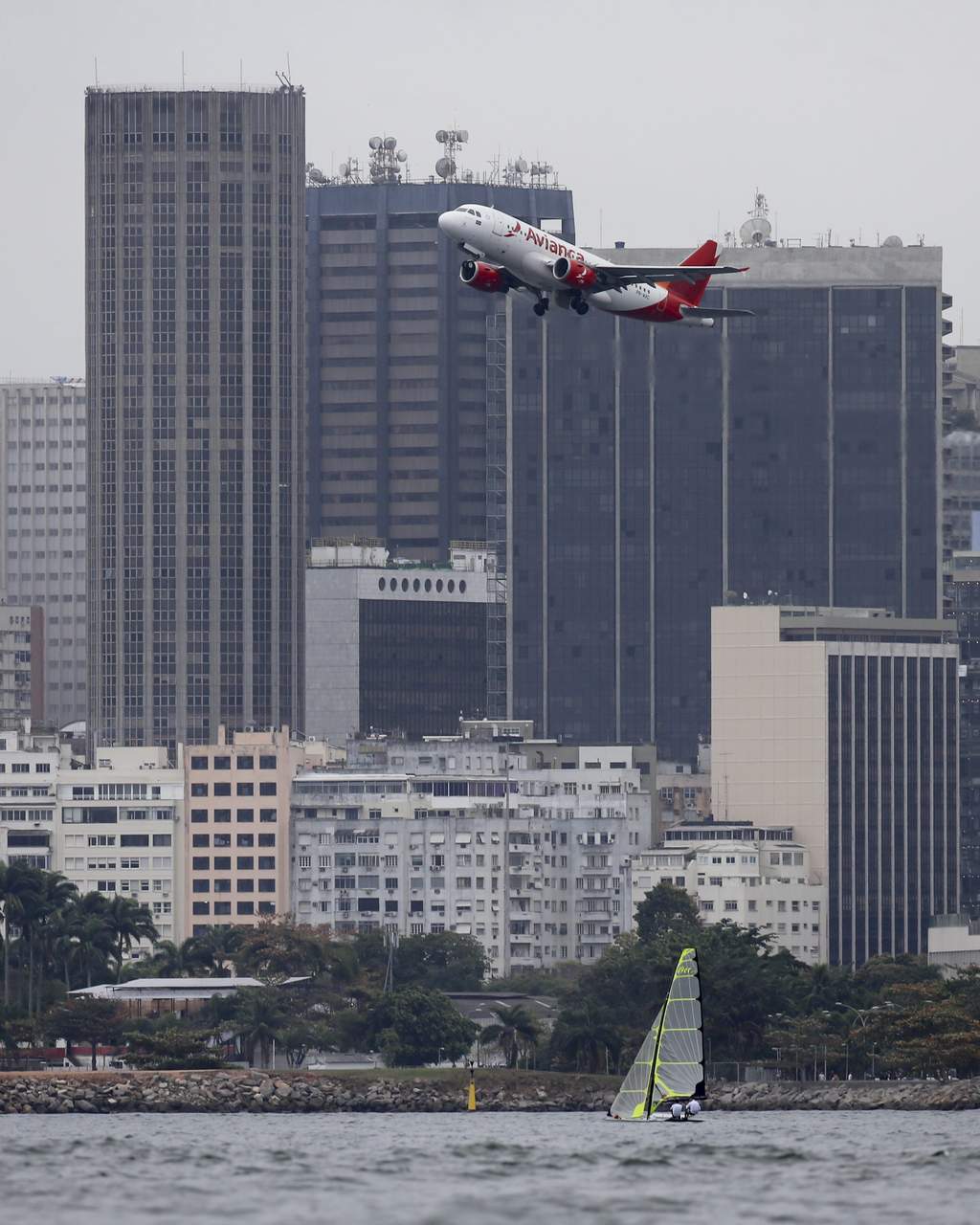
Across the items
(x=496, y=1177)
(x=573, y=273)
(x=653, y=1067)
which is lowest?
(x=653, y=1067)

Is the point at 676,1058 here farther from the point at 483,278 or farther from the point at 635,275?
the point at 483,278

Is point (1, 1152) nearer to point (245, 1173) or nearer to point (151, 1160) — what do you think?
point (151, 1160)

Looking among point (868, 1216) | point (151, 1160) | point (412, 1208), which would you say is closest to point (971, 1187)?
point (868, 1216)

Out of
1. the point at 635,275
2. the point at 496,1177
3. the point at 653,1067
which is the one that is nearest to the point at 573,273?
the point at 635,275

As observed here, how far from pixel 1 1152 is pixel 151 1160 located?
36.8 ft

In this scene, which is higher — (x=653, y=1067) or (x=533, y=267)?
(x=533, y=267)

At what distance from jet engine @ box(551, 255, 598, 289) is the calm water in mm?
44047

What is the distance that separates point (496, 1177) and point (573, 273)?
2412 inches

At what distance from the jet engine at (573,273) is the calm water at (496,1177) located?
44.0 metres

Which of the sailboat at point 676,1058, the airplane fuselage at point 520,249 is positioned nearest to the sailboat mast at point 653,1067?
the sailboat at point 676,1058

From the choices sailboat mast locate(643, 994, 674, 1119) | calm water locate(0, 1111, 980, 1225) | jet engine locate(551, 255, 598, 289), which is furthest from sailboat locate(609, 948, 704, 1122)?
jet engine locate(551, 255, 598, 289)

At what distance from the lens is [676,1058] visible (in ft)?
603

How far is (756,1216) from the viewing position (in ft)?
375

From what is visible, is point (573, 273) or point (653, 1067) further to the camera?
point (653, 1067)
